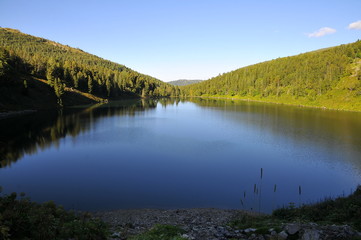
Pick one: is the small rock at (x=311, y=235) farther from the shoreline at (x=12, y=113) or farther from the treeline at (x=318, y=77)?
the treeline at (x=318, y=77)

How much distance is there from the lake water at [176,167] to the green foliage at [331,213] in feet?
8.91

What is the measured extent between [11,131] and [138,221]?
4567cm

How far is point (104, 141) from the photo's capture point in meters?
44.1

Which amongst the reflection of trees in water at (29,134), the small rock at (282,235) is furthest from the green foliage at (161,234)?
the reflection of trees in water at (29,134)

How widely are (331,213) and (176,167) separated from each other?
739 inches

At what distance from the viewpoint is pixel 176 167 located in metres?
30.1

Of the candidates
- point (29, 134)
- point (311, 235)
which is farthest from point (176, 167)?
point (29, 134)

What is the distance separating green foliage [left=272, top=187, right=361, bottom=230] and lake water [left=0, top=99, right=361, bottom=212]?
2716 mm

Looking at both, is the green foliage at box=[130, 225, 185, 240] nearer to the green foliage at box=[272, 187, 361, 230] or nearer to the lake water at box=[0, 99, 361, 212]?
the lake water at box=[0, 99, 361, 212]

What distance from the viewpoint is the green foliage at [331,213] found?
495 inches

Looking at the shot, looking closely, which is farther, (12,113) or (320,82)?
(320,82)

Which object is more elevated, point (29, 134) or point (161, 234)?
point (161, 234)

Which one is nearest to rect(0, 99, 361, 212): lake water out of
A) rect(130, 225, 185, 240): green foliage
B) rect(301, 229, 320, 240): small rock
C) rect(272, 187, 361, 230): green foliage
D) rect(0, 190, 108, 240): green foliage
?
rect(272, 187, 361, 230): green foliage

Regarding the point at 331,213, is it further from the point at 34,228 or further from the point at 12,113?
the point at 12,113
